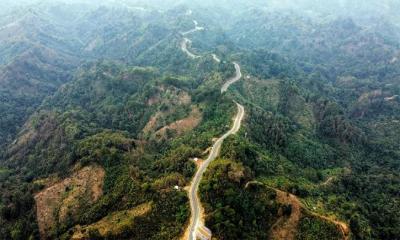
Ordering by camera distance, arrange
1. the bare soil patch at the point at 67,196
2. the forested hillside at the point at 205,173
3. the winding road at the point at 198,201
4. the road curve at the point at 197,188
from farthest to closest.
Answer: the bare soil patch at the point at 67,196 < the forested hillside at the point at 205,173 < the road curve at the point at 197,188 < the winding road at the point at 198,201

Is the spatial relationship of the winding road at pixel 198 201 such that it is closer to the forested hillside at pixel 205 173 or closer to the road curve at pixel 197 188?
the road curve at pixel 197 188

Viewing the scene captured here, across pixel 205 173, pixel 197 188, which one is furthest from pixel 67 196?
pixel 205 173

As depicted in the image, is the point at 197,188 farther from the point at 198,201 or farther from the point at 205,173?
the point at 205,173

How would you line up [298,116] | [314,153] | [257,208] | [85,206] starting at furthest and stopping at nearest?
1. [298,116]
2. [314,153]
3. [85,206]
4. [257,208]

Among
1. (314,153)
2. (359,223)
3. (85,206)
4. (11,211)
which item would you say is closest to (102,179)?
(85,206)

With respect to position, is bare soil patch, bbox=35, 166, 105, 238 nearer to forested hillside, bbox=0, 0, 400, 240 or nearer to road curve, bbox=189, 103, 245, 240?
forested hillside, bbox=0, 0, 400, 240

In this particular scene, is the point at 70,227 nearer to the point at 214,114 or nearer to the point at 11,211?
the point at 11,211

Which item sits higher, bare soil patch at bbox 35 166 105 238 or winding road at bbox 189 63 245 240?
winding road at bbox 189 63 245 240

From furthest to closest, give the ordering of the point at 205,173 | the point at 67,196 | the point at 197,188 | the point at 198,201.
Result: the point at 67,196 < the point at 205,173 < the point at 197,188 < the point at 198,201

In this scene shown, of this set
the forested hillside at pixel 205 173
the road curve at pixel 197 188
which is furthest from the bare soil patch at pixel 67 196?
the road curve at pixel 197 188

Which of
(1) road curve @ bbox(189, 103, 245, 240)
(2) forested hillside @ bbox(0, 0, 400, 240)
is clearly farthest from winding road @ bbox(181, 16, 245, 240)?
(2) forested hillside @ bbox(0, 0, 400, 240)

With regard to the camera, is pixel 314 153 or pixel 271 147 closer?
pixel 271 147
